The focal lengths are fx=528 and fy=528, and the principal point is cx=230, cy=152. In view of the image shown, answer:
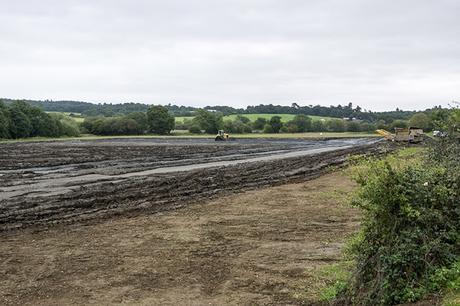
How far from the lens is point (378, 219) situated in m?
7.60

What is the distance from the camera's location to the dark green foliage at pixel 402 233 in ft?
23.0

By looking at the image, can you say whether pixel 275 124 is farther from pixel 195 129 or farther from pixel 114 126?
pixel 114 126

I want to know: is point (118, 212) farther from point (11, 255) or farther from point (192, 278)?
point (192, 278)

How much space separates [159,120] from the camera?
99.9 metres

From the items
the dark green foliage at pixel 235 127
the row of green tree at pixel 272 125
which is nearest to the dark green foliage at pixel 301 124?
the row of green tree at pixel 272 125

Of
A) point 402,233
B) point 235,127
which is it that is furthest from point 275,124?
point 402,233

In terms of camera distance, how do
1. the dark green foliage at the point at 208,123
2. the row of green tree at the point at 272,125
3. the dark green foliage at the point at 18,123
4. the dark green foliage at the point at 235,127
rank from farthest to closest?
the dark green foliage at the point at 235,127
the row of green tree at the point at 272,125
the dark green foliage at the point at 208,123
the dark green foliage at the point at 18,123

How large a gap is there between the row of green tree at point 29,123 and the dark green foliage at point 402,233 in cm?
7079

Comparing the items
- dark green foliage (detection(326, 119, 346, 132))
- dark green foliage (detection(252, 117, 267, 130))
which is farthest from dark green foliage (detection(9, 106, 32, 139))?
dark green foliage (detection(326, 119, 346, 132))

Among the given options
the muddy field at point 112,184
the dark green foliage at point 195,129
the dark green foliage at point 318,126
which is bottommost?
the muddy field at point 112,184

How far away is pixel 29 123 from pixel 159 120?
89.4 ft

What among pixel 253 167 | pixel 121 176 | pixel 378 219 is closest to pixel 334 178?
pixel 253 167

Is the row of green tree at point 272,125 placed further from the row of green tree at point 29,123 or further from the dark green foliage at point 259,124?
the row of green tree at point 29,123

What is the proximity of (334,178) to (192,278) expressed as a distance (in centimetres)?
1728
